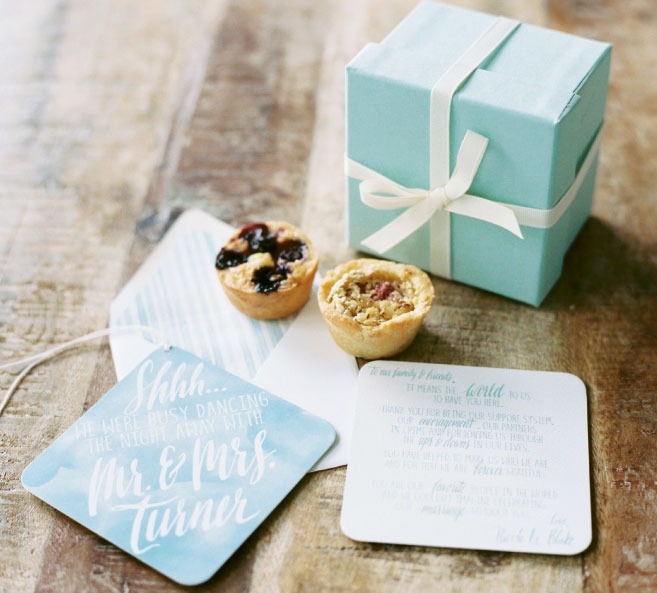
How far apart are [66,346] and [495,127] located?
590 millimetres

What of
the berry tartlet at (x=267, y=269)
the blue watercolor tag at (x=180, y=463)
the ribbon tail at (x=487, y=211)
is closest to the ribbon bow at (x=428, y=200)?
the ribbon tail at (x=487, y=211)

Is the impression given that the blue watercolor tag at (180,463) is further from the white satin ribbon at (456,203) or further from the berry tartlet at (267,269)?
the white satin ribbon at (456,203)

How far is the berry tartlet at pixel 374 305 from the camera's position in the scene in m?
0.92

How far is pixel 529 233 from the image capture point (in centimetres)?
97

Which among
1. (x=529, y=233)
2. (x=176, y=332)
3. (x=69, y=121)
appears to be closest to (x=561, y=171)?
(x=529, y=233)

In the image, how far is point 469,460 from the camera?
0.86m

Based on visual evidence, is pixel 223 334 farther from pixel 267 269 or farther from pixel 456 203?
pixel 456 203

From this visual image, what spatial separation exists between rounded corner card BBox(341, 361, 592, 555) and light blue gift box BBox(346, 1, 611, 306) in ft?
0.52

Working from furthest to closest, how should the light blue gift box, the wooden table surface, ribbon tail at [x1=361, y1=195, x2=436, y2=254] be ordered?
1. ribbon tail at [x1=361, y1=195, x2=436, y2=254]
2. the light blue gift box
3. the wooden table surface

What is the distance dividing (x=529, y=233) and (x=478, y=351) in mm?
156

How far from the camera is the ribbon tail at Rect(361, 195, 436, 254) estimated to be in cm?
100

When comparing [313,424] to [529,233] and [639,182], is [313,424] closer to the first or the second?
[529,233]

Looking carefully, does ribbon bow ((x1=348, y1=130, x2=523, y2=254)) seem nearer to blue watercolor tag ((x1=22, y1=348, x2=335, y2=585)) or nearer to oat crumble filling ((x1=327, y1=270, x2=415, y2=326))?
oat crumble filling ((x1=327, y1=270, x2=415, y2=326))

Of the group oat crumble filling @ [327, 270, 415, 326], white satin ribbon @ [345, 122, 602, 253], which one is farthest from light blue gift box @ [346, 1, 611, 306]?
oat crumble filling @ [327, 270, 415, 326]
